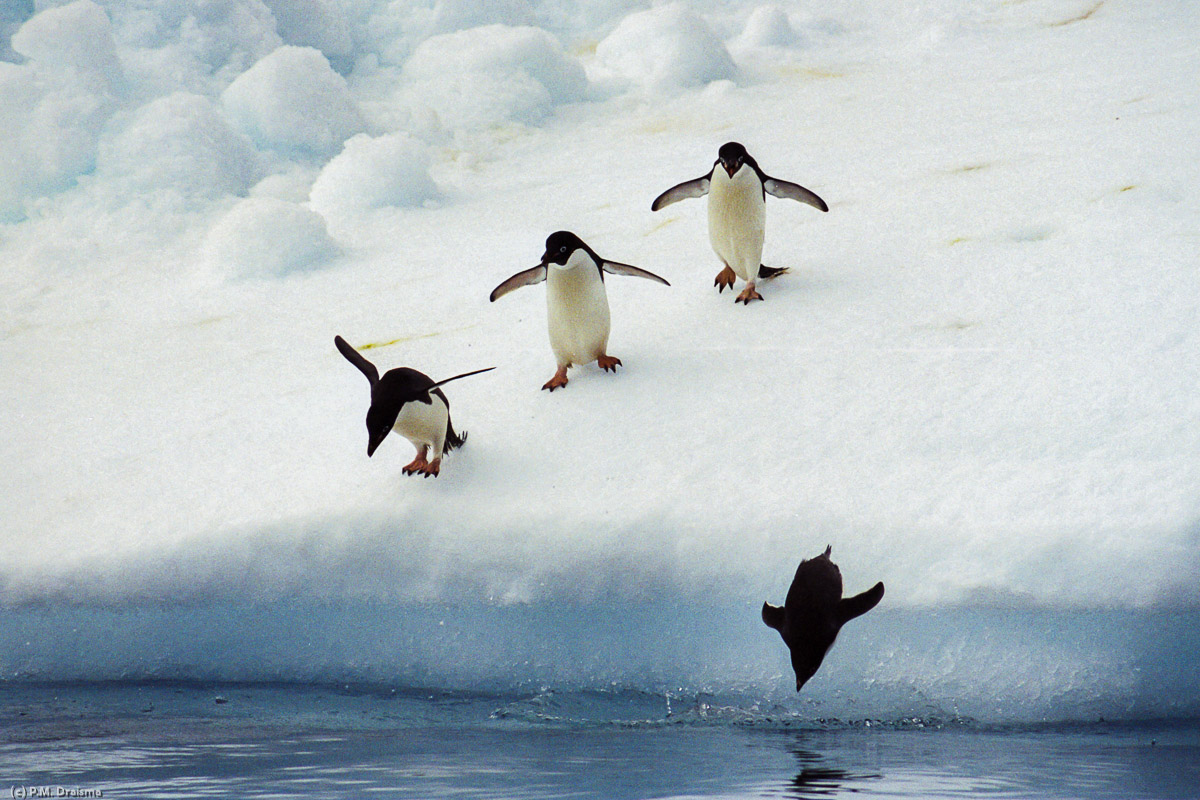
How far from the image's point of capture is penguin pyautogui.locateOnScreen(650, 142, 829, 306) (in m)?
2.30

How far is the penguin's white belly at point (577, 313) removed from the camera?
2037 millimetres

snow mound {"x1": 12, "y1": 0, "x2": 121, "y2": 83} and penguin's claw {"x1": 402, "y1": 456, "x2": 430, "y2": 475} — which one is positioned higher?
snow mound {"x1": 12, "y1": 0, "x2": 121, "y2": 83}

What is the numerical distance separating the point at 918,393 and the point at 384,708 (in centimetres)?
113

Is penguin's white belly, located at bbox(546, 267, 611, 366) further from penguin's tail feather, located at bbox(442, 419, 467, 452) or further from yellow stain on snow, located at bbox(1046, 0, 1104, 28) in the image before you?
yellow stain on snow, located at bbox(1046, 0, 1104, 28)

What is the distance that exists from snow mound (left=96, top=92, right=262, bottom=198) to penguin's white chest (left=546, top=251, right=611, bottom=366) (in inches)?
90.9

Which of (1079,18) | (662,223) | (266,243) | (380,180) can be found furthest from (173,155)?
(1079,18)

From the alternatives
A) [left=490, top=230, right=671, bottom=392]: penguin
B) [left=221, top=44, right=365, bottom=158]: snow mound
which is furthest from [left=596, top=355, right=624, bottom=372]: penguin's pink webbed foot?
[left=221, top=44, right=365, bottom=158]: snow mound

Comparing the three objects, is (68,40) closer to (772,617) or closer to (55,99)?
(55,99)

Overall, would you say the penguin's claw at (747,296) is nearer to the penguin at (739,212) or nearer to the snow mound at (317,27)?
the penguin at (739,212)

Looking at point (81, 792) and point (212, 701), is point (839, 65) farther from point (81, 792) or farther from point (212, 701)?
point (81, 792)

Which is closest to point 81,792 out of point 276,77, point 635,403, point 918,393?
point 635,403

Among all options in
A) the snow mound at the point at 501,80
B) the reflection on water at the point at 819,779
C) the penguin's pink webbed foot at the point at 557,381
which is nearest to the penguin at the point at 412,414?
the penguin's pink webbed foot at the point at 557,381

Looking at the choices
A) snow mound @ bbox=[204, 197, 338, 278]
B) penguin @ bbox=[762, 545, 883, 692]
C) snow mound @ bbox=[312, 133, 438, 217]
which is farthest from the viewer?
snow mound @ bbox=[312, 133, 438, 217]

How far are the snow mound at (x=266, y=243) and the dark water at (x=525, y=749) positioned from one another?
171 centimetres
